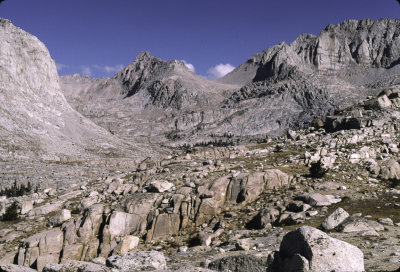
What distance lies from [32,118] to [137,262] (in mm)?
179870

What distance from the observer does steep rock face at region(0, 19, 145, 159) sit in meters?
144

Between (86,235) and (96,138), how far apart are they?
168800mm

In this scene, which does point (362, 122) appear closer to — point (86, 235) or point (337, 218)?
point (337, 218)

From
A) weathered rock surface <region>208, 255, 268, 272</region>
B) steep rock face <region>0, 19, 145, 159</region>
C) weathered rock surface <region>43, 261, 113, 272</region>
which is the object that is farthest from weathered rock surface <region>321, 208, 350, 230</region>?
steep rock face <region>0, 19, 145, 159</region>

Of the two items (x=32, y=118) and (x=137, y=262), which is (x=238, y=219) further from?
(x=32, y=118)

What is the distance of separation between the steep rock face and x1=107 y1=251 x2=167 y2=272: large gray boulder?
138 metres

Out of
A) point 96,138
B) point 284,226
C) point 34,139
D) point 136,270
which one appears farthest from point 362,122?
point 96,138

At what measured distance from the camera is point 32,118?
6427 inches

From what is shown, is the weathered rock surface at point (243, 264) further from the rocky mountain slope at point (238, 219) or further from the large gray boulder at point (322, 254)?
the large gray boulder at point (322, 254)

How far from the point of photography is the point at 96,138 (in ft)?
601

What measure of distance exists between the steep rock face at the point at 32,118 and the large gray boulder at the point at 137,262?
454ft

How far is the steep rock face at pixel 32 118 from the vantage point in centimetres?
14412

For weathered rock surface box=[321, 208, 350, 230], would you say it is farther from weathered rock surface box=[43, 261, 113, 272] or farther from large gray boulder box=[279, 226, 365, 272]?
weathered rock surface box=[43, 261, 113, 272]

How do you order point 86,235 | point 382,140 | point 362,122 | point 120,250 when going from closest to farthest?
point 120,250
point 86,235
point 382,140
point 362,122
